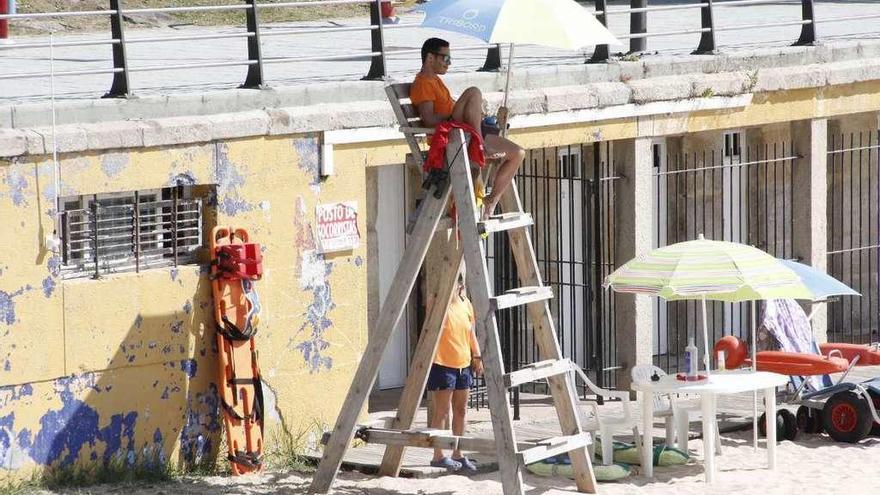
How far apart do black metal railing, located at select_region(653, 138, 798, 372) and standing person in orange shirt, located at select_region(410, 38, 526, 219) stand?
228 inches

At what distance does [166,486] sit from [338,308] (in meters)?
2.03

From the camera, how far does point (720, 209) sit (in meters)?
16.9

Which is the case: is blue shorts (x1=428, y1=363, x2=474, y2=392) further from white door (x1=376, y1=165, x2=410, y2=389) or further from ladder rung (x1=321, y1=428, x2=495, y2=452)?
white door (x1=376, y1=165, x2=410, y2=389)

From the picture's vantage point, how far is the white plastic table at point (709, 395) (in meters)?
11.5

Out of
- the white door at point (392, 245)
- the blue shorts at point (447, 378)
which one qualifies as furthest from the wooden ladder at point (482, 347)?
the white door at point (392, 245)

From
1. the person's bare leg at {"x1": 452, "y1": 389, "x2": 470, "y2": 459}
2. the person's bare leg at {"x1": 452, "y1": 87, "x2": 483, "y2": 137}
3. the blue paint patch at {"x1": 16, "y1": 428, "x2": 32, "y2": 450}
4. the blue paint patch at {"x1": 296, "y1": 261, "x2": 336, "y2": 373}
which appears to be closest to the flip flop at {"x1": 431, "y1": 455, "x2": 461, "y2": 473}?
the person's bare leg at {"x1": 452, "y1": 389, "x2": 470, "y2": 459}

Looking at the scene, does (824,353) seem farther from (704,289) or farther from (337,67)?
(337,67)

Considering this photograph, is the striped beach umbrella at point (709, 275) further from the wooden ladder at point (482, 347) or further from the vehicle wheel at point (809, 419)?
the vehicle wheel at point (809, 419)

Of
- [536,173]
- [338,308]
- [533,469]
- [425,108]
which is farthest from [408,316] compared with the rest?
[425,108]

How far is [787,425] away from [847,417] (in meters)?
0.44

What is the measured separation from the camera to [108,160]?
10.9 metres

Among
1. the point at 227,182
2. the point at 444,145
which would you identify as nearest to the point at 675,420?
the point at 444,145

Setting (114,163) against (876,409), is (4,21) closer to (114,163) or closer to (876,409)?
(114,163)

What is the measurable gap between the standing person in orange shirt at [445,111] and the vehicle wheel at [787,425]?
3480 mm
